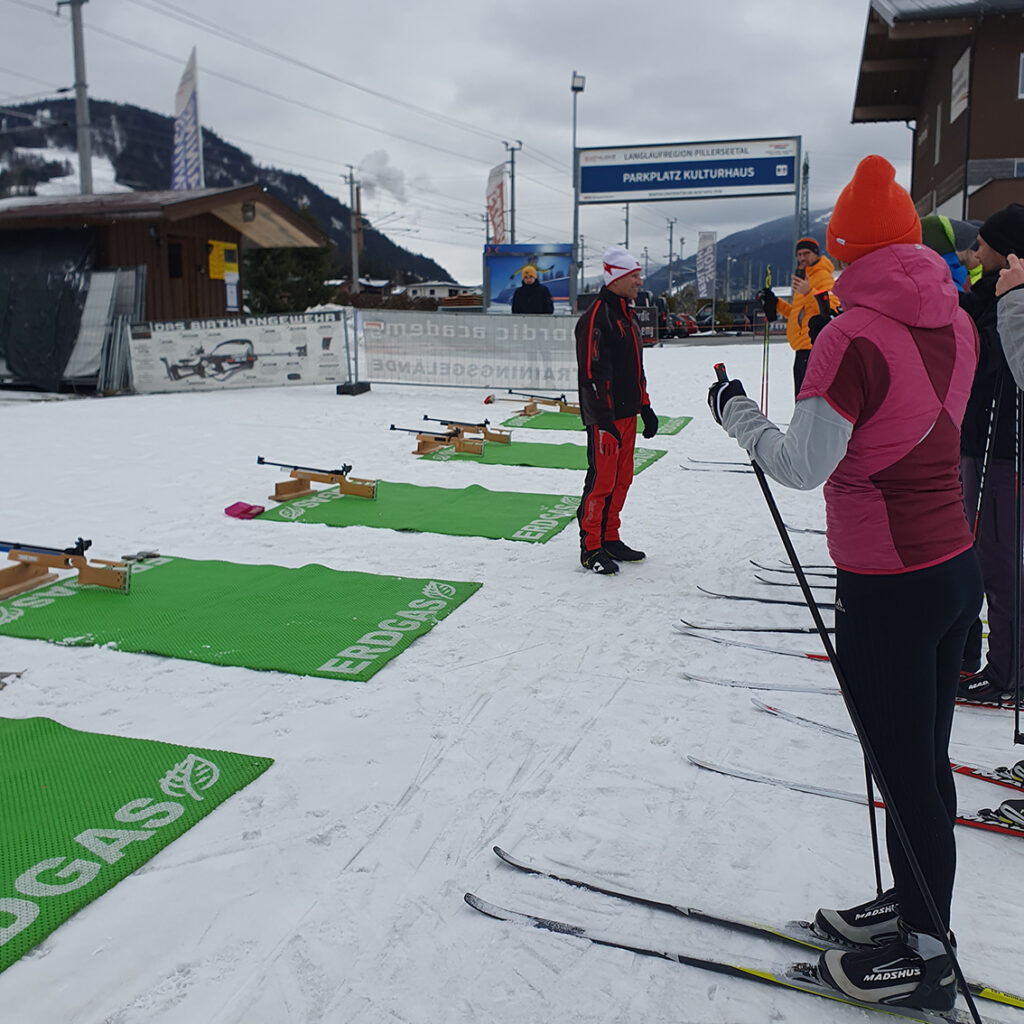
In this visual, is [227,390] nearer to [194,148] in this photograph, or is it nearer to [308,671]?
[194,148]

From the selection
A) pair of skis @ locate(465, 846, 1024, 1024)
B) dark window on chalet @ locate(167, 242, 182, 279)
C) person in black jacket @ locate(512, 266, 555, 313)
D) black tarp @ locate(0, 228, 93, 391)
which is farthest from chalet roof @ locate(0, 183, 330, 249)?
pair of skis @ locate(465, 846, 1024, 1024)

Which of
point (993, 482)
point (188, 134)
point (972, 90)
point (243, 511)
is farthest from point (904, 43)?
point (993, 482)

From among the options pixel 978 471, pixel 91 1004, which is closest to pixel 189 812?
pixel 91 1004

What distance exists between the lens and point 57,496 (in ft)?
24.3

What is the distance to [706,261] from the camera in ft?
162

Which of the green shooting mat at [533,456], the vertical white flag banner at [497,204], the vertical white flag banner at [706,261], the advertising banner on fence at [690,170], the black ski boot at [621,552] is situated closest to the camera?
the black ski boot at [621,552]

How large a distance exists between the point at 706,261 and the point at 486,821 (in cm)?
4998

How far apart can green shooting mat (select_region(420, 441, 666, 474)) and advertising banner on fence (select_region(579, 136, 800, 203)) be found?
19.3 metres

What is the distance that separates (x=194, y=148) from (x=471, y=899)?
23.8 metres

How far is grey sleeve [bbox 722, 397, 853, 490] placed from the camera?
1.88m

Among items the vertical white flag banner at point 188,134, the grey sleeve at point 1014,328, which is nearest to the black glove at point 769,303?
the grey sleeve at point 1014,328

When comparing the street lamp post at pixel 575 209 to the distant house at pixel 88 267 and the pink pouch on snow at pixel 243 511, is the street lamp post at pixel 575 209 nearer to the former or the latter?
the distant house at pixel 88 267

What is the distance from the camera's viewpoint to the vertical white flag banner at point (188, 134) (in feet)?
72.7

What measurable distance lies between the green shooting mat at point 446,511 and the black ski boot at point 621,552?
703 millimetres
